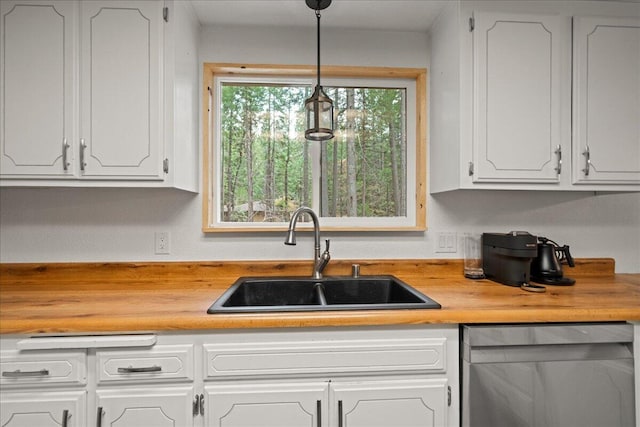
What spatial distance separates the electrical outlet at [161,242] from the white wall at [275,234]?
0.03m

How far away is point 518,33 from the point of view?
149 cm

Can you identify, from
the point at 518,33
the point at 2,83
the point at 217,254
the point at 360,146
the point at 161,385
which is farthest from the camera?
the point at 360,146

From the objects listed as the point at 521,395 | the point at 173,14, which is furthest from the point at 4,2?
the point at 521,395

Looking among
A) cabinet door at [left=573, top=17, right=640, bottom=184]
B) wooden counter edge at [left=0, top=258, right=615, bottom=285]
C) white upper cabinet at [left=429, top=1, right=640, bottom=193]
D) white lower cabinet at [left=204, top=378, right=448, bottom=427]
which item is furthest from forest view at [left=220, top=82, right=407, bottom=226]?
white lower cabinet at [left=204, top=378, right=448, bottom=427]

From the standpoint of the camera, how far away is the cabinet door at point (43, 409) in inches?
40.8

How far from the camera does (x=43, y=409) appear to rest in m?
1.05

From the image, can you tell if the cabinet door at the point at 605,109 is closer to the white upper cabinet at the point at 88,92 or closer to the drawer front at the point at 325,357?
the drawer front at the point at 325,357

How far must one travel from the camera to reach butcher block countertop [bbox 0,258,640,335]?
3.53 feet

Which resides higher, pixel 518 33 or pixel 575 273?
pixel 518 33

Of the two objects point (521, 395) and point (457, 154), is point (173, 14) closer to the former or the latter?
point (457, 154)

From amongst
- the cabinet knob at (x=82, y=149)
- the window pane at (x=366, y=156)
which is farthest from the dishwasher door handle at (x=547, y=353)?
the cabinet knob at (x=82, y=149)

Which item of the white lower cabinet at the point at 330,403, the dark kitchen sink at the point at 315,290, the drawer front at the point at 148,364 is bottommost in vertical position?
the white lower cabinet at the point at 330,403

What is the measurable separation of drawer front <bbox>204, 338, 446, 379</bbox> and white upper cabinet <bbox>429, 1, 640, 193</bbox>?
78cm

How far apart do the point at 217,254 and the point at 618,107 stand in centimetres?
209
